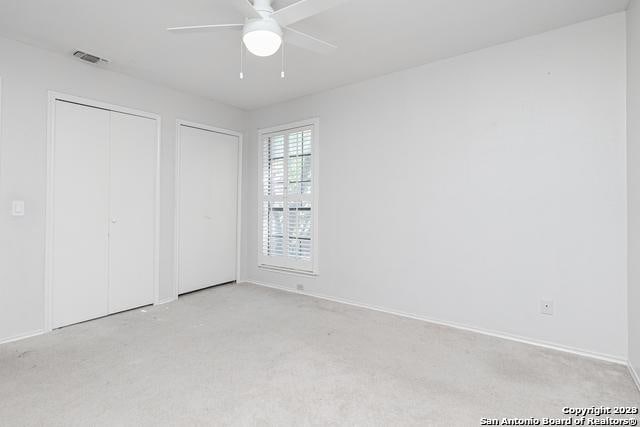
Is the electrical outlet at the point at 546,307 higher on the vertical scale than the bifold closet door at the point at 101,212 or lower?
lower

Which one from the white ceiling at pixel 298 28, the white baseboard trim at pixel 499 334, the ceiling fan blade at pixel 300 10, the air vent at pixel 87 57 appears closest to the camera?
the ceiling fan blade at pixel 300 10

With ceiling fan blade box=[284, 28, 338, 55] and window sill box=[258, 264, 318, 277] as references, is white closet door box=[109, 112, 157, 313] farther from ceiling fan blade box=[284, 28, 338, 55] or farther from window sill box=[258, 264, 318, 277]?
ceiling fan blade box=[284, 28, 338, 55]

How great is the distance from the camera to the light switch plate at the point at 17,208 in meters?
2.73

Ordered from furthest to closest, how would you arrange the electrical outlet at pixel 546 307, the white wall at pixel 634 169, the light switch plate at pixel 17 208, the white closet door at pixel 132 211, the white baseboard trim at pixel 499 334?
the white closet door at pixel 132 211 → the light switch plate at pixel 17 208 → the electrical outlet at pixel 546 307 → the white baseboard trim at pixel 499 334 → the white wall at pixel 634 169

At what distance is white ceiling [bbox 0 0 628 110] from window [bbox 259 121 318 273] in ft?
2.99

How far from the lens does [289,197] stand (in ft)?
14.0

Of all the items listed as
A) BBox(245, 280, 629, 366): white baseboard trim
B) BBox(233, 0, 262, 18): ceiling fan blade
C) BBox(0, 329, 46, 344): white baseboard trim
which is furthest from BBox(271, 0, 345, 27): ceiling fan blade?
BBox(0, 329, 46, 344): white baseboard trim

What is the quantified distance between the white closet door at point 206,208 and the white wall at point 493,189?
146 centimetres

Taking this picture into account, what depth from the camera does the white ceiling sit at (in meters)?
2.29

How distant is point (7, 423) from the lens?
5.54 ft

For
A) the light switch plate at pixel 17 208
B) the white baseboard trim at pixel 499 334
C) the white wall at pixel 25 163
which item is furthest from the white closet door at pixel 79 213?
the white baseboard trim at pixel 499 334

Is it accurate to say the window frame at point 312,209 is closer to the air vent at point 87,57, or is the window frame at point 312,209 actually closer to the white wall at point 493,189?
the white wall at point 493,189

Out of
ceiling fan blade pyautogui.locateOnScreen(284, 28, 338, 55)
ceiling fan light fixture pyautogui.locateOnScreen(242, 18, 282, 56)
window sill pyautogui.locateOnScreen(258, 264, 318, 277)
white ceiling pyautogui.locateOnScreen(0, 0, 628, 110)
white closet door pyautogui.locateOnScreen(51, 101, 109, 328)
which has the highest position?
white ceiling pyautogui.locateOnScreen(0, 0, 628, 110)

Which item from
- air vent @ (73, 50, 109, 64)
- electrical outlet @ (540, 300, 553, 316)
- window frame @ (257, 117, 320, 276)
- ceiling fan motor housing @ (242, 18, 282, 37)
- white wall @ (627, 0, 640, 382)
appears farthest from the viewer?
window frame @ (257, 117, 320, 276)
